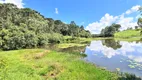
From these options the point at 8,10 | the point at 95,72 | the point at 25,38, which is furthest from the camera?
the point at 8,10

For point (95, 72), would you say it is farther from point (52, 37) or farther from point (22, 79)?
point (52, 37)

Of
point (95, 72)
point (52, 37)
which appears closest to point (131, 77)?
point (95, 72)

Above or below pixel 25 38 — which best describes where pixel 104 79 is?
below

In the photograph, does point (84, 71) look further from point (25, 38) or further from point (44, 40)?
point (44, 40)

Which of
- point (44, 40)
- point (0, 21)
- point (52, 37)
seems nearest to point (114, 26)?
point (52, 37)

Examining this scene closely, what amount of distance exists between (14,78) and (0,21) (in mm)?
58455

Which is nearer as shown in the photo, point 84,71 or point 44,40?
point 84,71

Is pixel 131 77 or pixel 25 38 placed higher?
pixel 25 38

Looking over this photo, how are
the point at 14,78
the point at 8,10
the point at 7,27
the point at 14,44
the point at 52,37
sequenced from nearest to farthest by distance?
1. the point at 14,78
2. the point at 14,44
3. the point at 7,27
4. the point at 52,37
5. the point at 8,10

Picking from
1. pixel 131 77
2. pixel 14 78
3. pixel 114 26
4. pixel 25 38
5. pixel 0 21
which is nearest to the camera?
pixel 14 78

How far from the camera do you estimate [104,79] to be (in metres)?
17.1

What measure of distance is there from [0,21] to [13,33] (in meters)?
17.3

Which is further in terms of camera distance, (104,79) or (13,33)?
(13,33)

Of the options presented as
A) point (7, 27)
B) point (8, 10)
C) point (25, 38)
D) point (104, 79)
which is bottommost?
point (104, 79)
